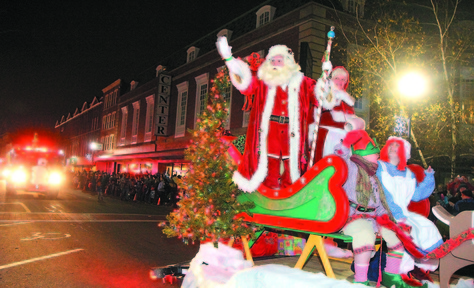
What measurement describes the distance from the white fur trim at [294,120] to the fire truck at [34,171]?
18429 millimetres

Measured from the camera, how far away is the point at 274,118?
416cm

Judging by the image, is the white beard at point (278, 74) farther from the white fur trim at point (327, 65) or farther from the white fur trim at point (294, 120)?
the white fur trim at point (327, 65)

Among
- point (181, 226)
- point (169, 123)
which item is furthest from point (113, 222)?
point (169, 123)

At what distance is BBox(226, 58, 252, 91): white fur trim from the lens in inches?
163

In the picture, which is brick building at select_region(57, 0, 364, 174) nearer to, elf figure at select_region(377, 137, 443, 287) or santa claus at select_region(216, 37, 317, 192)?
santa claus at select_region(216, 37, 317, 192)

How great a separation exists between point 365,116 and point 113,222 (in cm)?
1159

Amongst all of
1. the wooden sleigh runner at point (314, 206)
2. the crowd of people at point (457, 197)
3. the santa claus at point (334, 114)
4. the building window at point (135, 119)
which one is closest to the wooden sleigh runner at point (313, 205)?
the wooden sleigh runner at point (314, 206)

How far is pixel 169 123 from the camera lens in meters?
27.0

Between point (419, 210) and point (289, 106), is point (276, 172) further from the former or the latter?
point (419, 210)

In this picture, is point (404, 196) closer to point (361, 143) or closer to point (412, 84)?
point (361, 143)

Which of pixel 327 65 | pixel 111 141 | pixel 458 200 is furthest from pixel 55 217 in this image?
pixel 111 141

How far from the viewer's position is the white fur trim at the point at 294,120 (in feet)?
13.0

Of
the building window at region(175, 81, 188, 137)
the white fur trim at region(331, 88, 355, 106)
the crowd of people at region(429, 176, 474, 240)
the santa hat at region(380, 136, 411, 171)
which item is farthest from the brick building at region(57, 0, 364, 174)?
the santa hat at region(380, 136, 411, 171)

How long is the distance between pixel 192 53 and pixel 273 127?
75.0ft
